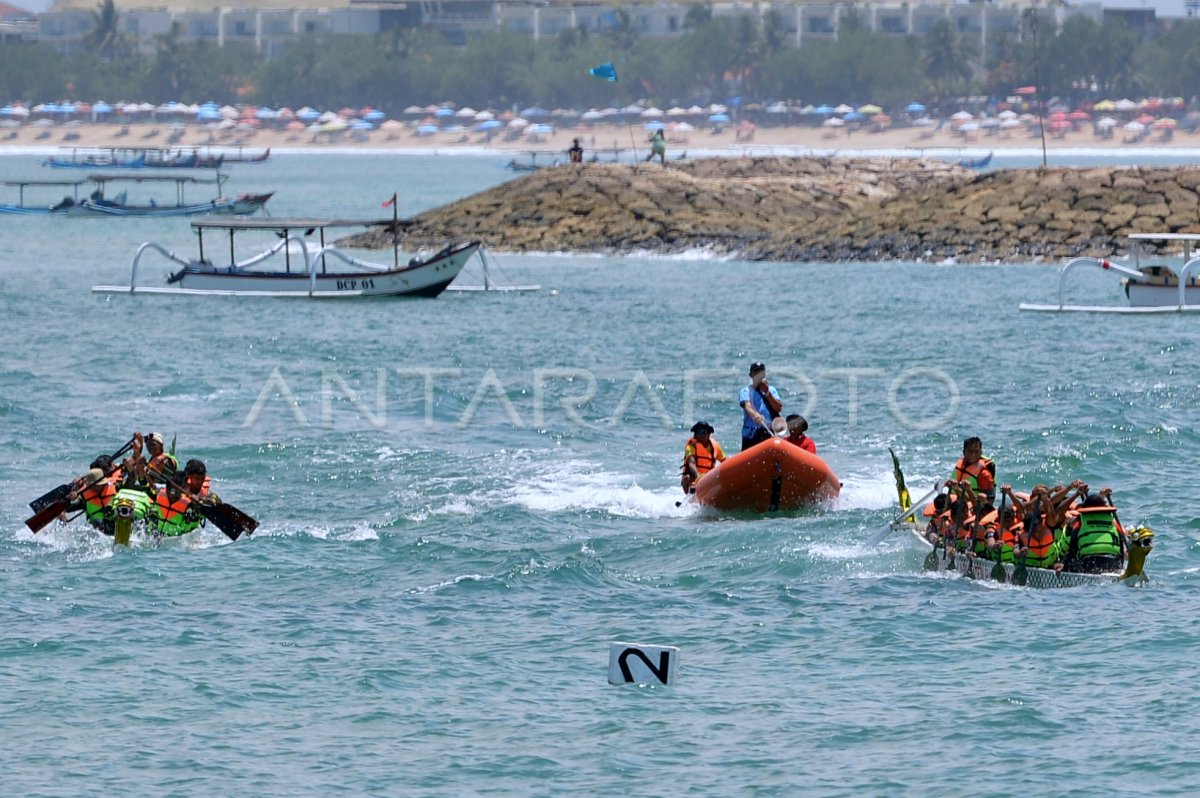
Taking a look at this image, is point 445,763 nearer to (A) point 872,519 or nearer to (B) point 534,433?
(A) point 872,519

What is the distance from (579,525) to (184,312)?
105ft

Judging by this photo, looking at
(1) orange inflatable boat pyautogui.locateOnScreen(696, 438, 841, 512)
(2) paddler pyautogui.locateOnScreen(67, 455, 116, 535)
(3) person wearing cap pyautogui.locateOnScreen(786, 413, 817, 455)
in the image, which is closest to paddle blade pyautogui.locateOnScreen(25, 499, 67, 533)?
(2) paddler pyautogui.locateOnScreen(67, 455, 116, 535)

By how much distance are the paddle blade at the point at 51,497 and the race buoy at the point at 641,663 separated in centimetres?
938

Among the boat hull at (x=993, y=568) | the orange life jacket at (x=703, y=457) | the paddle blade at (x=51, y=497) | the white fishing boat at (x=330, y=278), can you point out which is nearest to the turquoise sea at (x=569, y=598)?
the boat hull at (x=993, y=568)

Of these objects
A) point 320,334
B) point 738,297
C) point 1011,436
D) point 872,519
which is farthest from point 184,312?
point 872,519

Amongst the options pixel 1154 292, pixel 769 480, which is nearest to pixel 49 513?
pixel 769 480

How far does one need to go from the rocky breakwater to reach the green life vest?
144 ft

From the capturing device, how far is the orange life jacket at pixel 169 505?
85.8 ft

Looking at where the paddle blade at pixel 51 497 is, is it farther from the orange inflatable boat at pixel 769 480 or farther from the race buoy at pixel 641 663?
the race buoy at pixel 641 663

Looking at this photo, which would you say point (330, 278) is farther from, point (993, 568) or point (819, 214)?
point (993, 568)

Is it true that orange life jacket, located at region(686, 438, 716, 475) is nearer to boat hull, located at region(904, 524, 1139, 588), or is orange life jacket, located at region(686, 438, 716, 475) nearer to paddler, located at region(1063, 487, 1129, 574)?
boat hull, located at region(904, 524, 1139, 588)

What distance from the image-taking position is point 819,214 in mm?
79188

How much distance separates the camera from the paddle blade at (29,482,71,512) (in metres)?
26.0

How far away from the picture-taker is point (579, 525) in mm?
27781
